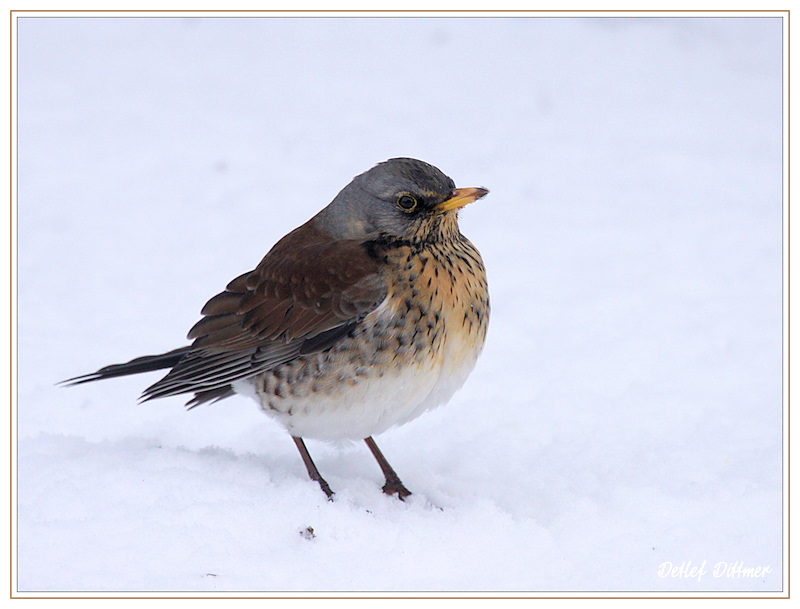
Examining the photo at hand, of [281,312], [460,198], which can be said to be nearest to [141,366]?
[281,312]

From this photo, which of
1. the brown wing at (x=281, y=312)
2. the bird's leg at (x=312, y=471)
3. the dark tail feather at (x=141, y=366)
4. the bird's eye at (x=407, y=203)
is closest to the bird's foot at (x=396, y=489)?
the bird's leg at (x=312, y=471)

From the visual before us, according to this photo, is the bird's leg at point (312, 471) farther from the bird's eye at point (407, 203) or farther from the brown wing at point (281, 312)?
the bird's eye at point (407, 203)

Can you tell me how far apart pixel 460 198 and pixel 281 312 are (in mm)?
1003

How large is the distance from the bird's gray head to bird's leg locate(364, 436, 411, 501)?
3.73 feet

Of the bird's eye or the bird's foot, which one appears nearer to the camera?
the bird's eye

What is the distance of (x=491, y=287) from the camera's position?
7.76 m

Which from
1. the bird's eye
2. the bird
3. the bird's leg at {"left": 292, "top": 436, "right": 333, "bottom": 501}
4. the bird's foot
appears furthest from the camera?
the bird's foot

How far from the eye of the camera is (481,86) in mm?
11133

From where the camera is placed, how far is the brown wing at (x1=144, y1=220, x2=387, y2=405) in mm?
4355

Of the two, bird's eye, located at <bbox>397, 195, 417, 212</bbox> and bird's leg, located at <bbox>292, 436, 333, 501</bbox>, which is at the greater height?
bird's eye, located at <bbox>397, 195, 417, 212</bbox>

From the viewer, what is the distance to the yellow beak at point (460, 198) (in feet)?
14.3

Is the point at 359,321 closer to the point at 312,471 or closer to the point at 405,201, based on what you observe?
the point at 405,201
